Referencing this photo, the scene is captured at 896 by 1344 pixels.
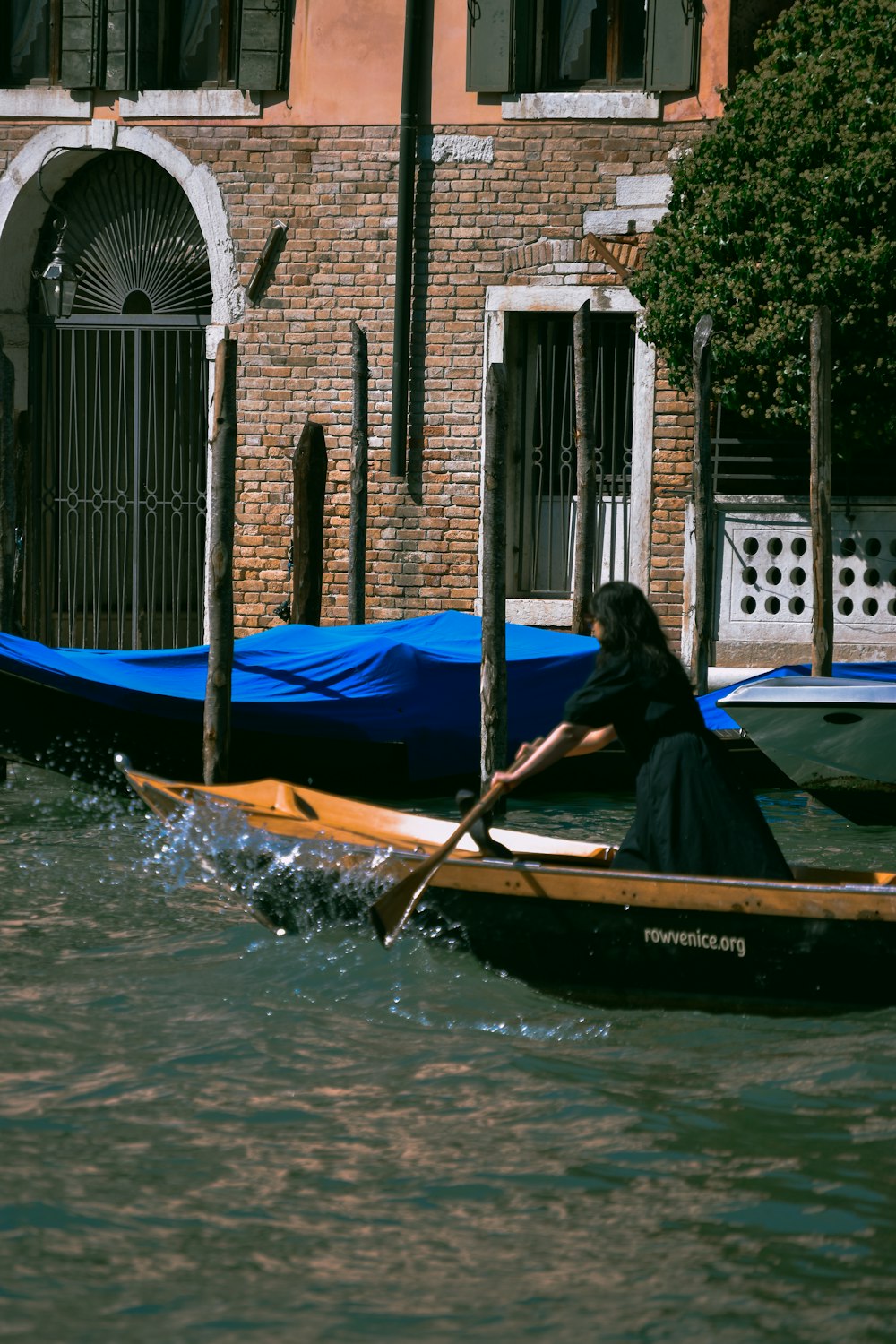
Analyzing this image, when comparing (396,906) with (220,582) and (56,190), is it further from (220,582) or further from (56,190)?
(56,190)

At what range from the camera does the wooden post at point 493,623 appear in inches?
380

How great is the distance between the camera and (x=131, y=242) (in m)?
14.9

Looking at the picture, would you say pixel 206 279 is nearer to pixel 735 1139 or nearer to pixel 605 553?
pixel 605 553

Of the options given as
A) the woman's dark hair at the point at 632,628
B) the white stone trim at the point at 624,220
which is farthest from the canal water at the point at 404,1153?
the white stone trim at the point at 624,220

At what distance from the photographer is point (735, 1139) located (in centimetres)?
519

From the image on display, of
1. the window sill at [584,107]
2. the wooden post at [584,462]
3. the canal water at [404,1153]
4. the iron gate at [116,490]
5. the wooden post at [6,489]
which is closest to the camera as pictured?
the canal water at [404,1153]

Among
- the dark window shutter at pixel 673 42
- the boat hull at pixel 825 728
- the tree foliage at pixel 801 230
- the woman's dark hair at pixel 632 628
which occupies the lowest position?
the boat hull at pixel 825 728

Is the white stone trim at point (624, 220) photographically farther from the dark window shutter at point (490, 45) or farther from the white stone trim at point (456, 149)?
the dark window shutter at point (490, 45)

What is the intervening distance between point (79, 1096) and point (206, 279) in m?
10.3

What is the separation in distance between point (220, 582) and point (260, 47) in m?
5.89

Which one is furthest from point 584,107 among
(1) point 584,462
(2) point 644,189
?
(1) point 584,462

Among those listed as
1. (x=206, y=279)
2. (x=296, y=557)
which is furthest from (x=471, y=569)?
(x=206, y=279)

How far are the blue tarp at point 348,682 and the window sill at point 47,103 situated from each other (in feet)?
18.0

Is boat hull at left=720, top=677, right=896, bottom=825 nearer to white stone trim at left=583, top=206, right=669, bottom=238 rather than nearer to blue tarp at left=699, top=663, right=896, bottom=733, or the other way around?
blue tarp at left=699, top=663, right=896, bottom=733
